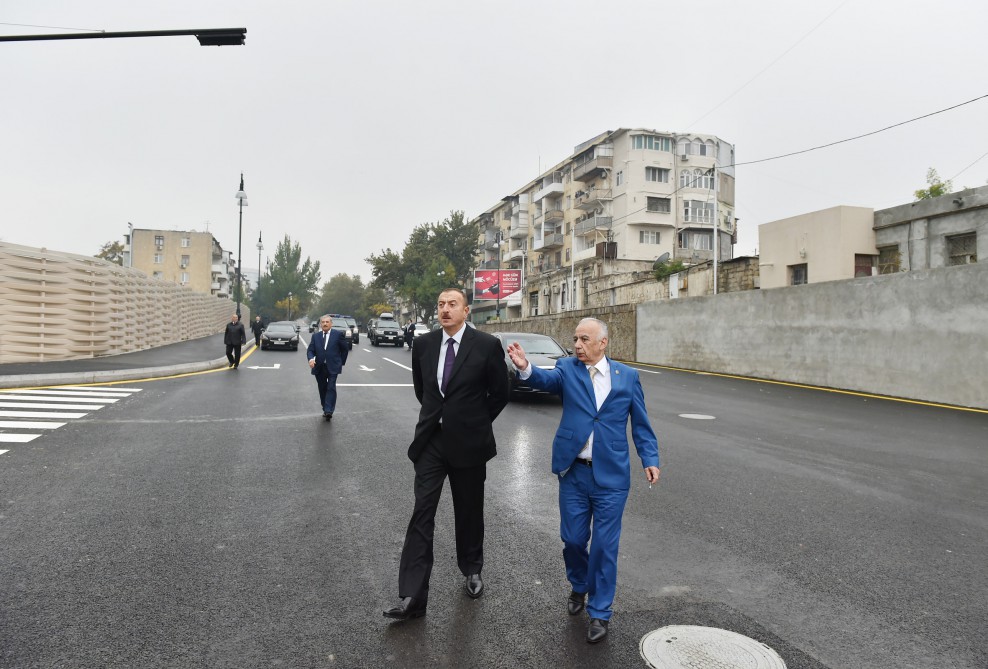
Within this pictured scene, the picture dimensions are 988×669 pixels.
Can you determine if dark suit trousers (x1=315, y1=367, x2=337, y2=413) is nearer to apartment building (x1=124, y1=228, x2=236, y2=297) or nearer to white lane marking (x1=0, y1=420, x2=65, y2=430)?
white lane marking (x1=0, y1=420, x2=65, y2=430)

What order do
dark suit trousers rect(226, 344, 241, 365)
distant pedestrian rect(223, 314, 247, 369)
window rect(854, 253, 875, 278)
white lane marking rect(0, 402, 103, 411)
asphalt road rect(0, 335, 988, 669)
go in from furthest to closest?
window rect(854, 253, 875, 278)
dark suit trousers rect(226, 344, 241, 365)
distant pedestrian rect(223, 314, 247, 369)
white lane marking rect(0, 402, 103, 411)
asphalt road rect(0, 335, 988, 669)

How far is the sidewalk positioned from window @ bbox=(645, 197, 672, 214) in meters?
43.1

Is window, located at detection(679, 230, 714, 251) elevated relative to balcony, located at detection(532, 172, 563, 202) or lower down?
lower down

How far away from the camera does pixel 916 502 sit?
6055mm

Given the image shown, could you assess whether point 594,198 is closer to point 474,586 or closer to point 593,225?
point 593,225

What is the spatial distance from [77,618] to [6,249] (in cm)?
1788

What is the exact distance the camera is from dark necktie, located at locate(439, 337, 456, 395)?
3.79 metres

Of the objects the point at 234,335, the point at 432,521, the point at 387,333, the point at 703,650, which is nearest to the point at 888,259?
the point at 234,335

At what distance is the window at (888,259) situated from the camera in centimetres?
2525

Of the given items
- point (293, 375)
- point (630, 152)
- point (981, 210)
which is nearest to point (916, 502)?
point (293, 375)

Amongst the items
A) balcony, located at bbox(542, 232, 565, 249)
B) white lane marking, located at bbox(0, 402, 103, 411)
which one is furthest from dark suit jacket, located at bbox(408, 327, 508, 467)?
balcony, located at bbox(542, 232, 565, 249)

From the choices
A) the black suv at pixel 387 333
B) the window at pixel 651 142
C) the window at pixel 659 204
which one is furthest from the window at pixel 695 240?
the black suv at pixel 387 333

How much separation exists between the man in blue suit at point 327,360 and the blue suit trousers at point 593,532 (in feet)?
24.5

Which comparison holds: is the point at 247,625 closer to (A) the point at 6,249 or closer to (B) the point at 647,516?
(B) the point at 647,516
